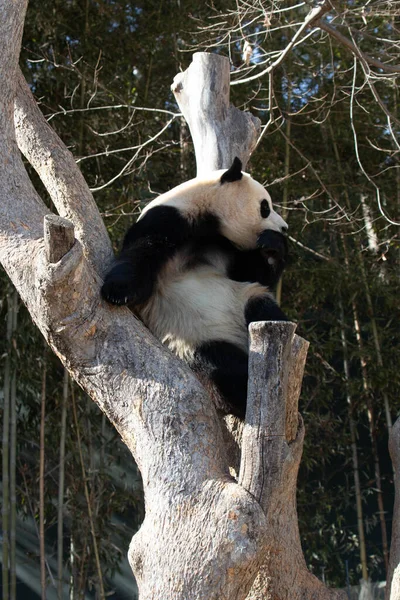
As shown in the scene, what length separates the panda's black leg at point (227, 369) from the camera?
2672 mm

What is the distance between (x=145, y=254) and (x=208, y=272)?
416 mm

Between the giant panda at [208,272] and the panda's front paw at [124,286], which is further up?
the panda's front paw at [124,286]

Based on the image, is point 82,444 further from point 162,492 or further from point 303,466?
point 162,492

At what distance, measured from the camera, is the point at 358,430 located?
6.14 m

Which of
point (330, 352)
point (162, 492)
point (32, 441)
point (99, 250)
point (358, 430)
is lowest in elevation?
point (358, 430)

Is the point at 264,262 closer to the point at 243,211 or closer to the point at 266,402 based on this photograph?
the point at 243,211

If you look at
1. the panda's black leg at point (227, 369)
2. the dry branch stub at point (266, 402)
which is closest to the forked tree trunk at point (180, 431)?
the dry branch stub at point (266, 402)

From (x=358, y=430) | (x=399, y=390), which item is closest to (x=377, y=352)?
(x=399, y=390)

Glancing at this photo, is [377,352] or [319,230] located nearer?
[377,352]

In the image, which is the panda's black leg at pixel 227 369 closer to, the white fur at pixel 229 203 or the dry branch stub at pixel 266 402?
the dry branch stub at pixel 266 402

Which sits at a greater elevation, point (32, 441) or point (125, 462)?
point (32, 441)

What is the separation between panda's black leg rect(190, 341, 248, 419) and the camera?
267 cm

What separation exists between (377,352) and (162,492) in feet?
12.9

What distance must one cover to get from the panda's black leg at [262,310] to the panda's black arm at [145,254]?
390 mm
